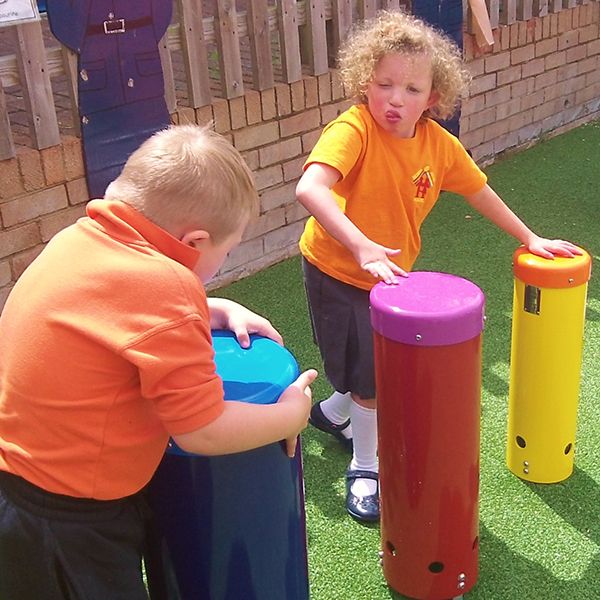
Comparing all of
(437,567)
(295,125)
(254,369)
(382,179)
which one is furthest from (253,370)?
(295,125)

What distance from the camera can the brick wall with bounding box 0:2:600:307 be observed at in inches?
150

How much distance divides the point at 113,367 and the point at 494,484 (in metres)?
1.87

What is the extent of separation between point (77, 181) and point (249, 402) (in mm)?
2507

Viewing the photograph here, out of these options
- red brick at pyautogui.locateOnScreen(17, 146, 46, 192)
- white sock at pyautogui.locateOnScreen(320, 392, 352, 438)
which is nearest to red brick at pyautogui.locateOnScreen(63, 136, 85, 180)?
red brick at pyautogui.locateOnScreen(17, 146, 46, 192)

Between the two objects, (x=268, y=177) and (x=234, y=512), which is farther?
(x=268, y=177)

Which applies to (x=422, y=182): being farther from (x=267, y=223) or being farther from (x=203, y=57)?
(x=267, y=223)

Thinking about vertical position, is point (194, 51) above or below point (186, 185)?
below

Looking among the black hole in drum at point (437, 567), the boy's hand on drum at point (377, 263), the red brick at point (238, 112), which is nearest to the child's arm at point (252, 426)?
the boy's hand on drum at point (377, 263)

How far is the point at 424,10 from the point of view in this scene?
18.4 ft

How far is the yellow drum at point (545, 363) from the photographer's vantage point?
2.68m

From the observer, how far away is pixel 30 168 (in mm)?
3746

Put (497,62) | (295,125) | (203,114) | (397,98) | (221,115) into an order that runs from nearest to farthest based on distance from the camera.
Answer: (397,98)
(203,114)
(221,115)
(295,125)
(497,62)

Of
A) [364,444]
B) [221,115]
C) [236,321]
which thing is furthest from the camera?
[221,115]

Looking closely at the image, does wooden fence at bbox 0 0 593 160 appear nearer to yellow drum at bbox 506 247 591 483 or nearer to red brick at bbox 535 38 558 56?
red brick at bbox 535 38 558 56
